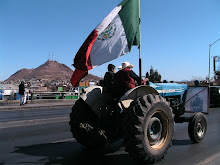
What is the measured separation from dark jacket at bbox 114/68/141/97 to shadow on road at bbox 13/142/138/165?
4.82ft

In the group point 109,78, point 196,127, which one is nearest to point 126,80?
point 109,78

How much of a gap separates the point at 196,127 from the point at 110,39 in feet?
10.7

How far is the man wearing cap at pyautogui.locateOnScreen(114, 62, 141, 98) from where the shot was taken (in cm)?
521

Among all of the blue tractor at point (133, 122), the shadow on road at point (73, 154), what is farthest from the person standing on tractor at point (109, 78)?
the shadow on road at point (73, 154)

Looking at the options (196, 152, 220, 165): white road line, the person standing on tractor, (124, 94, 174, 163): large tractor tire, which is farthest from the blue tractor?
(196, 152, 220, 165): white road line

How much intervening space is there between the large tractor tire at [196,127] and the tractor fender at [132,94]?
71.4 inches

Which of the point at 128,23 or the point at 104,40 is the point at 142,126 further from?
the point at 128,23

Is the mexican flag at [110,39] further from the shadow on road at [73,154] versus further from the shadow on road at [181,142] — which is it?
the shadow on road at [181,142]

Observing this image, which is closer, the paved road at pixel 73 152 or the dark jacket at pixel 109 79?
the paved road at pixel 73 152

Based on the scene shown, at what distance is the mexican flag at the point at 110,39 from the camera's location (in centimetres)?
508

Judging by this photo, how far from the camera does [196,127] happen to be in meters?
6.36

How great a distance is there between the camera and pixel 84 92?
5781mm

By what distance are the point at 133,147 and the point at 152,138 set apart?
2.28ft

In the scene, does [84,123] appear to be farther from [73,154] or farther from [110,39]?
[110,39]
